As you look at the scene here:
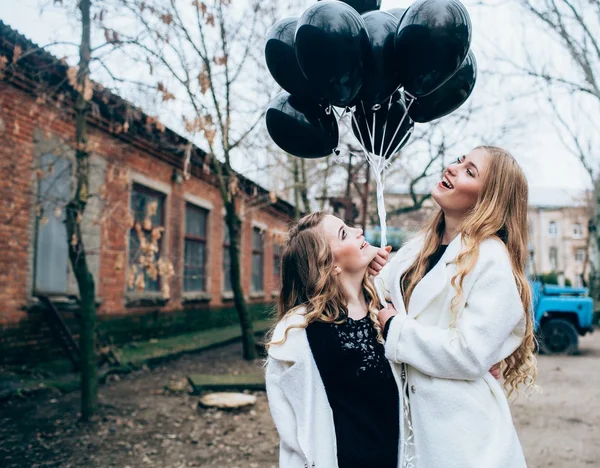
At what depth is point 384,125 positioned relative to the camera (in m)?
2.70

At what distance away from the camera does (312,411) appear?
193cm

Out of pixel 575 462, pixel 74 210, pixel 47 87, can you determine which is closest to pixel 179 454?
pixel 74 210

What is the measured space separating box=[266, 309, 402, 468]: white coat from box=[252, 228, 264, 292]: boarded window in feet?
51.6

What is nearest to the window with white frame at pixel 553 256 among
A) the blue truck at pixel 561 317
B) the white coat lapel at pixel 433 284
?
the blue truck at pixel 561 317

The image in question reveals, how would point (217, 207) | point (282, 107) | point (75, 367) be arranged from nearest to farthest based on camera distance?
point (282, 107) < point (75, 367) < point (217, 207)

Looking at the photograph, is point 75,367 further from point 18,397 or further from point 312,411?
point 312,411

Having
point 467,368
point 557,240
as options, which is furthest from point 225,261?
point 557,240

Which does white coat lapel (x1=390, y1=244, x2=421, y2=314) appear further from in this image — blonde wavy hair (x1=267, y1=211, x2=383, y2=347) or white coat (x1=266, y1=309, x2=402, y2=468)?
white coat (x1=266, y1=309, x2=402, y2=468)

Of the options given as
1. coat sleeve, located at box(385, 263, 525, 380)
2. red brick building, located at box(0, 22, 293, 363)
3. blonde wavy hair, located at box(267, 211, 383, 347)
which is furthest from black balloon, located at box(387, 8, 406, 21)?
red brick building, located at box(0, 22, 293, 363)

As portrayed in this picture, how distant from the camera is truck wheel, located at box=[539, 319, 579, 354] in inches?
441

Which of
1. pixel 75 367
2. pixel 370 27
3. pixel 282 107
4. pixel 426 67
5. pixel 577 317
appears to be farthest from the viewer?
pixel 577 317

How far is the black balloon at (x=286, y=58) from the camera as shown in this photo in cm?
252

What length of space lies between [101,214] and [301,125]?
6.55m

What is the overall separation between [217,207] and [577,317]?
916cm
